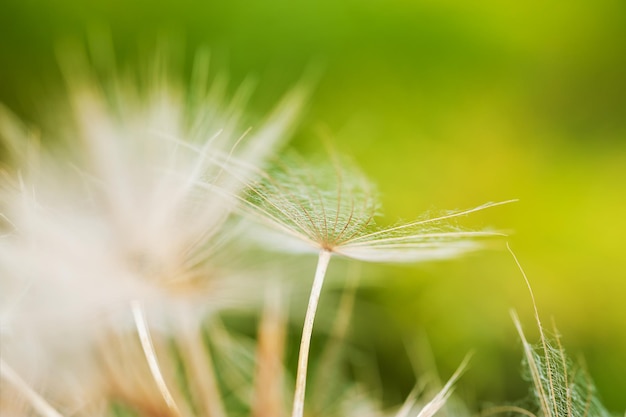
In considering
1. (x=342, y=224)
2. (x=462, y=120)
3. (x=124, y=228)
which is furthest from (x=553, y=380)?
(x=462, y=120)

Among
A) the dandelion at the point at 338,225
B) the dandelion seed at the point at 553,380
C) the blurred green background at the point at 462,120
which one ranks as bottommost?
the dandelion seed at the point at 553,380

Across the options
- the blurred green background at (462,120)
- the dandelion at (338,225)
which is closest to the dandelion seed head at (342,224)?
the dandelion at (338,225)

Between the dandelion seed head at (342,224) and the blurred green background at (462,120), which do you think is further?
the blurred green background at (462,120)

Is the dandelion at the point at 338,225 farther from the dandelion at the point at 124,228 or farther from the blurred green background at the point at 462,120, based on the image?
the blurred green background at the point at 462,120

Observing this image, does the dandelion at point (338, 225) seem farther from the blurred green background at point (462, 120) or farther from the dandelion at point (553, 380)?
the blurred green background at point (462, 120)

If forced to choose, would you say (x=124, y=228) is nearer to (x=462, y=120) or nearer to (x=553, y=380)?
(x=553, y=380)

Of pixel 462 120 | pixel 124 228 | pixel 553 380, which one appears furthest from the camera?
pixel 462 120

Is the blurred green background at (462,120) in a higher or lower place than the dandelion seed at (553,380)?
higher

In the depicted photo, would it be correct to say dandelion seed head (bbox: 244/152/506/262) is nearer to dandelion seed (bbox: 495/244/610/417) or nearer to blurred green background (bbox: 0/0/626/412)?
dandelion seed (bbox: 495/244/610/417)

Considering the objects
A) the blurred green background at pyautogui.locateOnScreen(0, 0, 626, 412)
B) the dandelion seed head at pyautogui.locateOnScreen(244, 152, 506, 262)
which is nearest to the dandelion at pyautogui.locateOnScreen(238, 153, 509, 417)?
the dandelion seed head at pyautogui.locateOnScreen(244, 152, 506, 262)

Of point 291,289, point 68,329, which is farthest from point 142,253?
point 291,289
